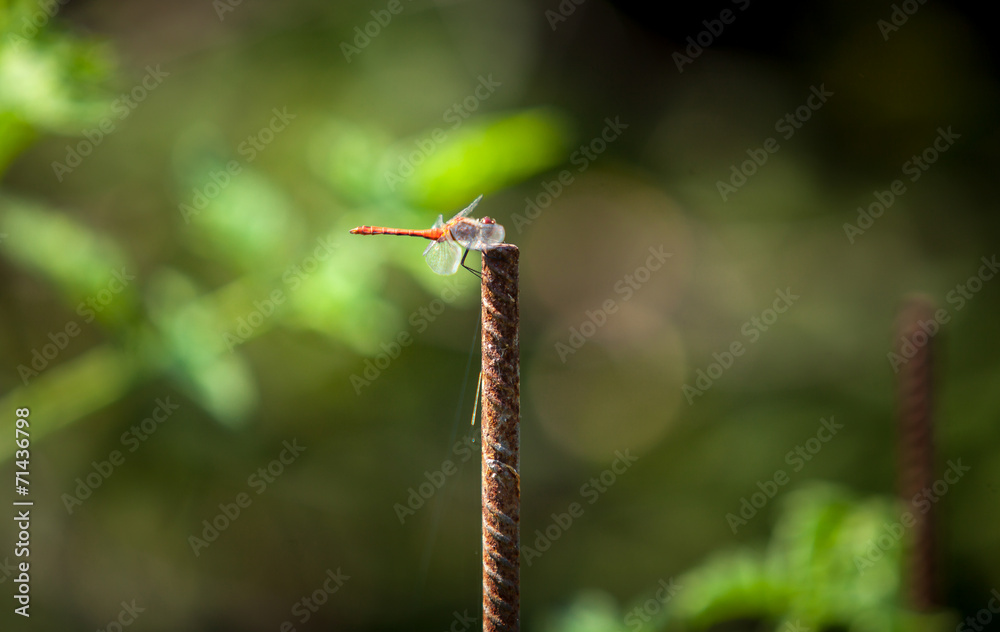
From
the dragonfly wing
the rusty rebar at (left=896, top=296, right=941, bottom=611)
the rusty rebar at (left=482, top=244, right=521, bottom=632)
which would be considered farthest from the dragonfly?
the rusty rebar at (left=896, top=296, right=941, bottom=611)

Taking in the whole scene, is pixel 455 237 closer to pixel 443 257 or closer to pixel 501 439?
pixel 443 257

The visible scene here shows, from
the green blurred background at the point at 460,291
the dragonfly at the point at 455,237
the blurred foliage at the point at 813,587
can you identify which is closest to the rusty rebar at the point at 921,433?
the blurred foliage at the point at 813,587

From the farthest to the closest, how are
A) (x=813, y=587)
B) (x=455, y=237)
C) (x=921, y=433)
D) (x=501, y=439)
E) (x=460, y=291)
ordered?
(x=460, y=291) < (x=813, y=587) < (x=921, y=433) < (x=455, y=237) < (x=501, y=439)

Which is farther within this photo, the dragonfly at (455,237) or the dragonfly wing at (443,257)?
the dragonfly wing at (443,257)

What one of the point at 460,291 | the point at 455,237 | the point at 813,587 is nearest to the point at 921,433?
the point at 813,587

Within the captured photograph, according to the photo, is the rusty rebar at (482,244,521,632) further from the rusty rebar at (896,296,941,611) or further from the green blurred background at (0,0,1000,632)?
the green blurred background at (0,0,1000,632)

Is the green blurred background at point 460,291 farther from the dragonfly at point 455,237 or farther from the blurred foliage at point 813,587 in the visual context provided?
the dragonfly at point 455,237
